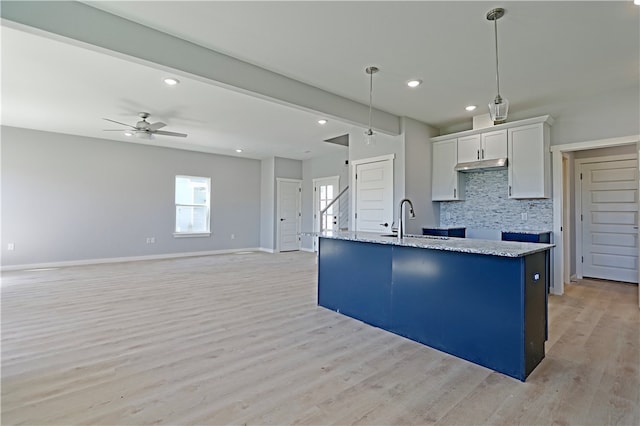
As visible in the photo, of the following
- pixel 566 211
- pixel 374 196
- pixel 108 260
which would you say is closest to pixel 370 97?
pixel 374 196

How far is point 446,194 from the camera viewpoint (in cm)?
554

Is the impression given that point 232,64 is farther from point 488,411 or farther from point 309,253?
point 309,253

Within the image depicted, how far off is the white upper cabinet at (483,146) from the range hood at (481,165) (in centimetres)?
8

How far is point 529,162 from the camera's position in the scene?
4629 millimetres

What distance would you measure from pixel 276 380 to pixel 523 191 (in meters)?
4.34

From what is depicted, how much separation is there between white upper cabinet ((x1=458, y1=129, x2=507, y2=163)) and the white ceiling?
465mm

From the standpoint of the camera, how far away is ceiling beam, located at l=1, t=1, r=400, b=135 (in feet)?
7.66

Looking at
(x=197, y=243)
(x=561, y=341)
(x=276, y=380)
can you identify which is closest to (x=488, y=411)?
(x=276, y=380)

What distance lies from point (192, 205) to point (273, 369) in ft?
22.5

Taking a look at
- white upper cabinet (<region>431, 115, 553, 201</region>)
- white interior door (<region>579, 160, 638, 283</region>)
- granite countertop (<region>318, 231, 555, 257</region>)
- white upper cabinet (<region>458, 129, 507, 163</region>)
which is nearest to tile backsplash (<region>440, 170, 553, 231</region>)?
white upper cabinet (<region>431, 115, 553, 201</region>)

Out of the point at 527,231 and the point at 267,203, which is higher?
the point at 267,203

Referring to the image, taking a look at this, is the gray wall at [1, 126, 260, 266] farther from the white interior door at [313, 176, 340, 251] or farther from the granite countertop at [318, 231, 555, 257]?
the granite countertop at [318, 231, 555, 257]

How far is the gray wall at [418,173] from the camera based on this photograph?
210 inches

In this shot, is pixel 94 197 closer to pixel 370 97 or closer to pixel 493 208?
pixel 370 97
